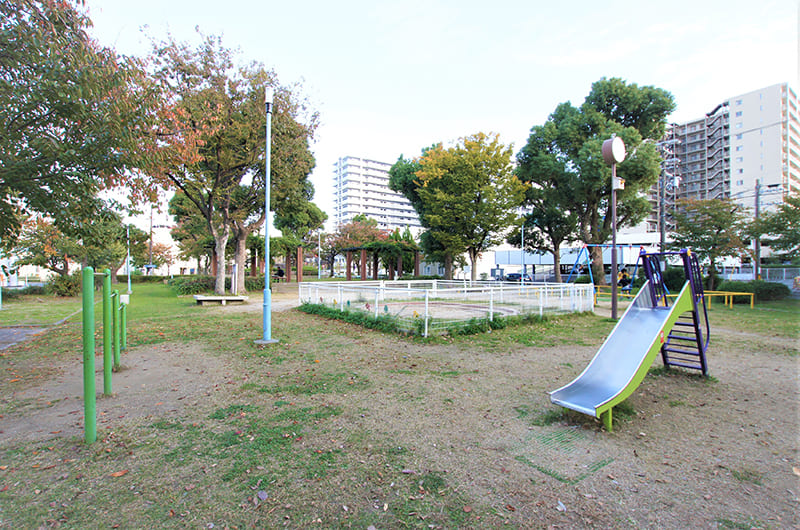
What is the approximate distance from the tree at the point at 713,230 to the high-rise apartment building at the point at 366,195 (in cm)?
9431

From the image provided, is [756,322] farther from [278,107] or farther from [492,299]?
[278,107]

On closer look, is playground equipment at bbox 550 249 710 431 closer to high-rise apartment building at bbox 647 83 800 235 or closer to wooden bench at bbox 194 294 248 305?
wooden bench at bbox 194 294 248 305

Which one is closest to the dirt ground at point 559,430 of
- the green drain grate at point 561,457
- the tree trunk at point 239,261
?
the green drain grate at point 561,457

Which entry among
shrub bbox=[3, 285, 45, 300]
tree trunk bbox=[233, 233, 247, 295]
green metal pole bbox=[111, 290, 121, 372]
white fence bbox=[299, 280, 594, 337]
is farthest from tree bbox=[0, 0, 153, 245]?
shrub bbox=[3, 285, 45, 300]

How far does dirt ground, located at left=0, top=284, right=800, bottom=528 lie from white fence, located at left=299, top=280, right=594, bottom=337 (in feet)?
7.14

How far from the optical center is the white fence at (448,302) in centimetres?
915

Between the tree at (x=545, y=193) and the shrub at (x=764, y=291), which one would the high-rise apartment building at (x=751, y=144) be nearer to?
the tree at (x=545, y=193)

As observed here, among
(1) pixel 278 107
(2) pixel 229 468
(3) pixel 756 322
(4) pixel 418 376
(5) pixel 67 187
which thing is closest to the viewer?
(2) pixel 229 468

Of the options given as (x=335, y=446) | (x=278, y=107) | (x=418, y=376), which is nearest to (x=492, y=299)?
(x=418, y=376)

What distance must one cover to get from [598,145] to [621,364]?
23378mm

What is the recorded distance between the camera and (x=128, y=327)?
10.7 m

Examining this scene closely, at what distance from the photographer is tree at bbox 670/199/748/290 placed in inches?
775

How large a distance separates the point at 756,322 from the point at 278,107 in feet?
65.4

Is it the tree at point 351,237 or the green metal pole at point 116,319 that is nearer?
the green metal pole at point 116,319
